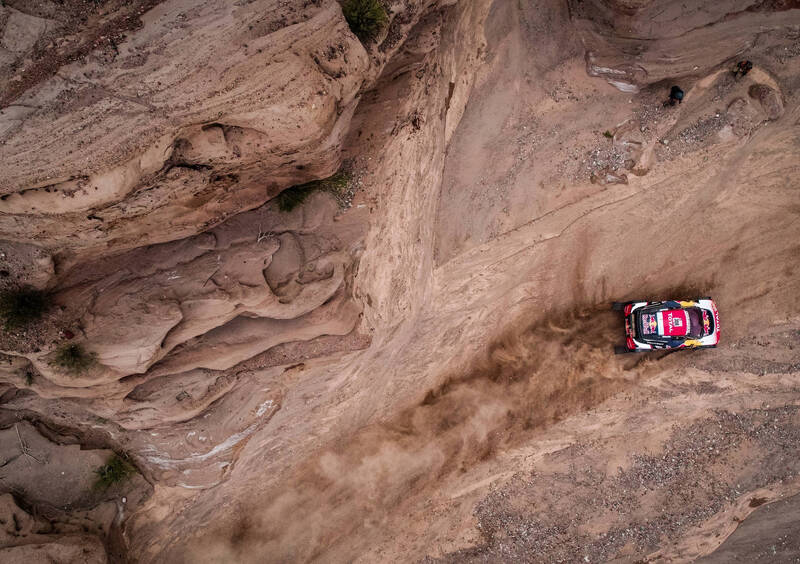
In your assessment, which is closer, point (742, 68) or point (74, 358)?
point (74, 358)

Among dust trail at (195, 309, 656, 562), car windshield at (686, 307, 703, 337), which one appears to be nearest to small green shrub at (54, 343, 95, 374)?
dust trail at (195, 309, 656, 562)

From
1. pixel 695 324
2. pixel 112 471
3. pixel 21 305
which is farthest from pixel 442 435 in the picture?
pixel 21 305

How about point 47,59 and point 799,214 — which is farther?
point 799,214

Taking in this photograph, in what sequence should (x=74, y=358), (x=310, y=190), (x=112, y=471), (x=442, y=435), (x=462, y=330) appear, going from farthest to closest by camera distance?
(x=442, y=435), (x=462, y=330), (x=112, y=471), (x=310, y=190), (x=74, y=358)

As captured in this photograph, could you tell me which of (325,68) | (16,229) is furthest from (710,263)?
(16,229)

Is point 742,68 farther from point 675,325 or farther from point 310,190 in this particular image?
point 310,190

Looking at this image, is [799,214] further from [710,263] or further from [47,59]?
[47,59]

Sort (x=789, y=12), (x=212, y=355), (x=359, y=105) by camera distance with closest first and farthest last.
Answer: (x=359, y=105) < (x=212, y=355) < (x=789, y=12)
